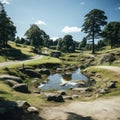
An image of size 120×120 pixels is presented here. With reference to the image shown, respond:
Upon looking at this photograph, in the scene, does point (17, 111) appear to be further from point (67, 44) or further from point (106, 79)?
point (67, 44)

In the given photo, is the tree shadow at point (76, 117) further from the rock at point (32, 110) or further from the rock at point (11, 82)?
the rock at point (11, 82)

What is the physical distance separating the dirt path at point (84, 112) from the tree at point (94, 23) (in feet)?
213

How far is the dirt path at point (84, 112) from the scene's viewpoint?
1850cm

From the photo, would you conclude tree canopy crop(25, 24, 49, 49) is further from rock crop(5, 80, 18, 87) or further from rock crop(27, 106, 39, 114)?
rock crop(27, 106, 39, 114)

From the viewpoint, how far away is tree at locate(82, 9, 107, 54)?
86.6m

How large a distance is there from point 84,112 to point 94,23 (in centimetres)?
7047

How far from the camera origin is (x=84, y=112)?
794 inches

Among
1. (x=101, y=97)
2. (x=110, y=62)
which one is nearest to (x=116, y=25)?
(x=110, y=62)

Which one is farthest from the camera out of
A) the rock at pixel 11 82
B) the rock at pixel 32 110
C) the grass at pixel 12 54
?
the grass at pixel 12 54

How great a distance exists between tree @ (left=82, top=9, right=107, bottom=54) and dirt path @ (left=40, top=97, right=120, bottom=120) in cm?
6506

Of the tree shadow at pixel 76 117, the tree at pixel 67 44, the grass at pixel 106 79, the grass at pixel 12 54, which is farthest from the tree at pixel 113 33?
the tree shadow at pixel 76 117

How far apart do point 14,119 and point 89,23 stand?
240 feet

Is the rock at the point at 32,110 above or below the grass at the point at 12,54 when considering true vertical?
below

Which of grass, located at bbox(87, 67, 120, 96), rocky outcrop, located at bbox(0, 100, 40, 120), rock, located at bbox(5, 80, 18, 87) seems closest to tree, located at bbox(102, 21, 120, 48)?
grass, located at bbox(87, 67, 120, 96)
